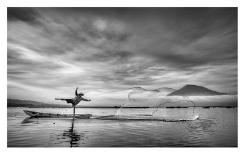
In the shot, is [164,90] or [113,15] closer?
[113,15]

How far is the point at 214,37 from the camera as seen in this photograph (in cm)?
1319

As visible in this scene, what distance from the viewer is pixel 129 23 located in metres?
12.8

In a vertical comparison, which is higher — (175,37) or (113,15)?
(113,15)

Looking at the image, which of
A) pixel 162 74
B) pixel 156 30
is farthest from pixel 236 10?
pixel 162 74
